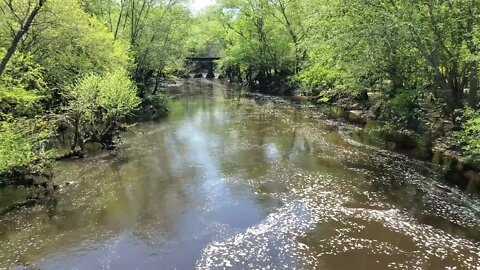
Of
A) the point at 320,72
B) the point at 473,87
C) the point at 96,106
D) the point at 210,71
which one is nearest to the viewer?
the point at 473,87

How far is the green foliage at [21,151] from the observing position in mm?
14836

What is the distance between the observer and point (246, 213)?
1540 cm

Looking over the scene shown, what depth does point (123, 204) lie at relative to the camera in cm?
1636

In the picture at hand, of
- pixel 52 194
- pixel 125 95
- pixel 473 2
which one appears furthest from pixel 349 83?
pixel 52 194

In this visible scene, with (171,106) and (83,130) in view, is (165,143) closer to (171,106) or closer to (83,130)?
(83,130)

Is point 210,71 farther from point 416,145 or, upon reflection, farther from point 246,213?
point 246,213

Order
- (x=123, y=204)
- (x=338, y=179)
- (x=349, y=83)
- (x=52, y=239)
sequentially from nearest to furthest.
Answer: (x=52, y=239), (x=123, y=204), (x=338, y=179), (x=349, y=83)

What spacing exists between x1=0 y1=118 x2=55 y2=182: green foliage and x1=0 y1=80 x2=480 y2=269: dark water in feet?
4.99

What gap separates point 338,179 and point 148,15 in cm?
3438

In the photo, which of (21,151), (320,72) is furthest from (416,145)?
(21,151)

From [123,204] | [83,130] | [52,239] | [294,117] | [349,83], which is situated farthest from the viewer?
[294,117]

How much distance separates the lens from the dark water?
480 inches

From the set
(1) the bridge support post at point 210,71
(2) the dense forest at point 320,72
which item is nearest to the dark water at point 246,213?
(2) the dense forest at point 320,72

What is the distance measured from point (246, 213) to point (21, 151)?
8.85m
